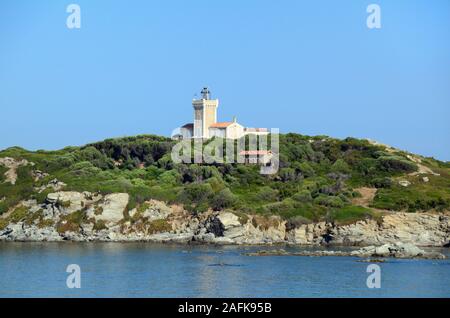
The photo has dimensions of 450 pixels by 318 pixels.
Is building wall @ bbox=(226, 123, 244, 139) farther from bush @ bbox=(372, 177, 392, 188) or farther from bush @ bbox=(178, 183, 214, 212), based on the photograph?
bush @ bbox=(372, 177, 392, 188)

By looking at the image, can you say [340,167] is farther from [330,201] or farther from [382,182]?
[330,201]

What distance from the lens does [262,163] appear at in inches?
3898

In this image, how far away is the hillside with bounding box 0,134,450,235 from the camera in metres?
81.9

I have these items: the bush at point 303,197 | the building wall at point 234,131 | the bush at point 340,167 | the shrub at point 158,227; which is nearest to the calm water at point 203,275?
the shrub at point 158,227

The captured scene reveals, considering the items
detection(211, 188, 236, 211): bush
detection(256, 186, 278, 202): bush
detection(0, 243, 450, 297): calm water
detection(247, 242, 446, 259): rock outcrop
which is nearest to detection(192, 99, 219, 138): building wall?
detection(256, 186, 278, 202): bush

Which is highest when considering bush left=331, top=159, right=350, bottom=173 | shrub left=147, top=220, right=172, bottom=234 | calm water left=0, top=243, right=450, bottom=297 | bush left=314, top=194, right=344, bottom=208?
bush left=331, top=159, right=350, bottom=173

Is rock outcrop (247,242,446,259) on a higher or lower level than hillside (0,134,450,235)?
lower

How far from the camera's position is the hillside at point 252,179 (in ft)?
269

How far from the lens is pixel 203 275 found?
2007 inches

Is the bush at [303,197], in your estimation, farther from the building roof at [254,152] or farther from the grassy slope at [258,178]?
the building roof at [254,152]

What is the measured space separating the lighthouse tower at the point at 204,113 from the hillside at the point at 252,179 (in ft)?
13.2

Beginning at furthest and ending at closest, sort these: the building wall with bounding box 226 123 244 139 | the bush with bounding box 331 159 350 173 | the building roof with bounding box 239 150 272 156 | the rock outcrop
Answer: the building wall with bounding box 226 123 244 139
the building roof with bounding box 239 150 272 156
the bush with bounding box 331 159 350 173
the rock outcrop

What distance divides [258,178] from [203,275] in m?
44.0

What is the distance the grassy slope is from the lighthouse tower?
4246 millimetres
